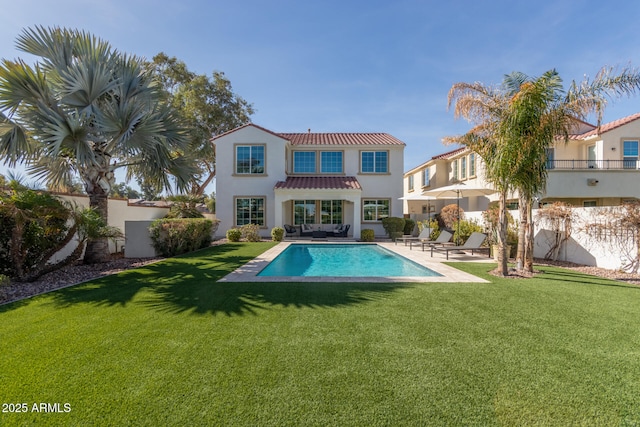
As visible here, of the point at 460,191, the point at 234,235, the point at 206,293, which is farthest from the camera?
the point at 234,235

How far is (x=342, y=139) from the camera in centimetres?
2441

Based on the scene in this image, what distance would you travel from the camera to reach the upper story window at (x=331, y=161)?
2345cm

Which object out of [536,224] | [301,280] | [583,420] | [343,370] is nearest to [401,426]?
[343,370]

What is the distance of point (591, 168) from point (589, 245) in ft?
41.6

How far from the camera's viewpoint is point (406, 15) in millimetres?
14297

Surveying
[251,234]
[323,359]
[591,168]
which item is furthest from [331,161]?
[323,359]

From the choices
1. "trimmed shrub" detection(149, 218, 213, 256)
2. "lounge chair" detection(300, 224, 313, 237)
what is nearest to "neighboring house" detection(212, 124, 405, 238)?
"lounge chair" detection(300, 224, 313, 237)

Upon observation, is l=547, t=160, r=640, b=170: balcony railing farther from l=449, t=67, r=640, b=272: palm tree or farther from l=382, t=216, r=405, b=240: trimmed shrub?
l=449, t=67, r=640, b=272: palm tree

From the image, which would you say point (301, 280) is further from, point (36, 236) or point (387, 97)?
point (387, 97)

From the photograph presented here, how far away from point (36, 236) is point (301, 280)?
7.92m

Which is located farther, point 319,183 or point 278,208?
point 319,183

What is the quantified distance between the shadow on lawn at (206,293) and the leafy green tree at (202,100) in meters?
22.8

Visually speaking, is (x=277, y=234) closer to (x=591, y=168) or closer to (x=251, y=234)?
(x=251, y=234)

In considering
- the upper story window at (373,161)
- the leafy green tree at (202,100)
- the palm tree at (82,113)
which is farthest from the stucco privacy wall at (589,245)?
the leafy green tree at (202,100)
